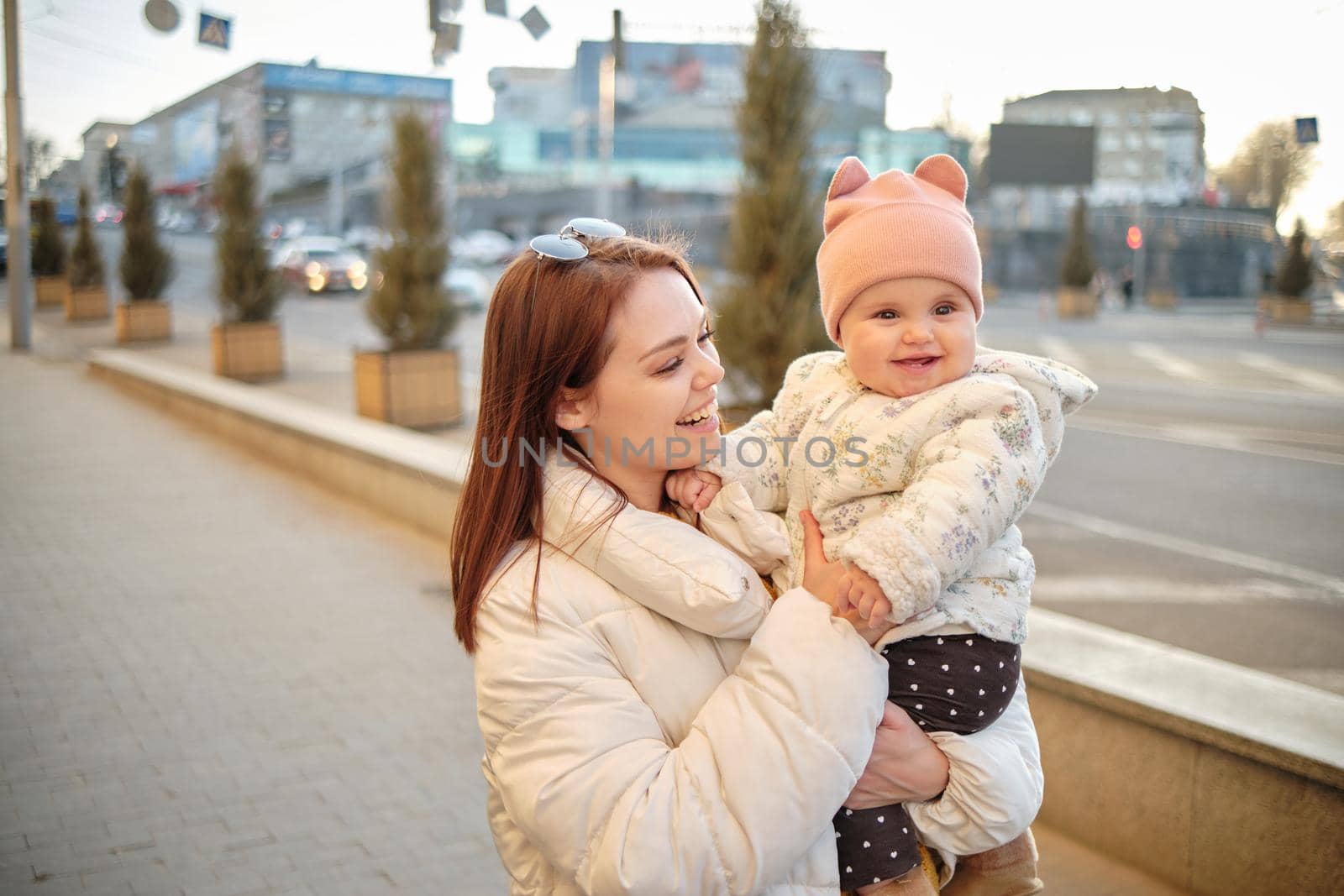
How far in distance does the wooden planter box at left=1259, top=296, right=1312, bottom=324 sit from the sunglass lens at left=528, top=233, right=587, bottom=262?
2976cm

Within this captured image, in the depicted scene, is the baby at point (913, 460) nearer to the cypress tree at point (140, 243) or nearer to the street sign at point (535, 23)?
the street sign at point (535, 23)

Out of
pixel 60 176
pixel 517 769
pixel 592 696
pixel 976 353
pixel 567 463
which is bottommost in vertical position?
pixel 517 769

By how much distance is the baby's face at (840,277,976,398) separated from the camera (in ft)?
6.18

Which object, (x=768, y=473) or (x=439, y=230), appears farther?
(x=439, y=230)

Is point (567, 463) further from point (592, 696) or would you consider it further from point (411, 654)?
point (411, 654)

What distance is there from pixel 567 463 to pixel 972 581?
2.20 feet

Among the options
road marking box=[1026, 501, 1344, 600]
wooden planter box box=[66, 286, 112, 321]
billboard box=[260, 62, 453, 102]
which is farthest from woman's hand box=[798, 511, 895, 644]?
wooden planter box box=[66, 286, 112, 321]

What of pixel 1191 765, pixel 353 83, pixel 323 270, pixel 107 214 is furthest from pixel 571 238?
pixel 323 270

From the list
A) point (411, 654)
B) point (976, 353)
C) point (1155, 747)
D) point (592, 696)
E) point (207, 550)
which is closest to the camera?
point (592, 696)

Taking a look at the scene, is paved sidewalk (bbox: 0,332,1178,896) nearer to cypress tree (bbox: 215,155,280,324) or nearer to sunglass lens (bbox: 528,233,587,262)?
sunglass lens (bbox: 528,233,587,262)

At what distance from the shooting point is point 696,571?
1.67m


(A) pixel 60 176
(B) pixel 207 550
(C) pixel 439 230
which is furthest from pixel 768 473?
(A) pixel 60 176

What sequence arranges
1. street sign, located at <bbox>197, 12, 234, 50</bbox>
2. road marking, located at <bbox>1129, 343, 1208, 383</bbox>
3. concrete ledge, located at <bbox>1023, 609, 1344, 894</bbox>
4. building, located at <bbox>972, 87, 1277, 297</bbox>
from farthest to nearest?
1. building, located at <bbox>972, 87, 1277, 297</bbox>
2. road marking, located at <bbox>1129, 343, 1208, 383</bbox>
3. street sign, located at <bbox>197, 12, 234, 50</bbox>
4. concrete ledge, located at <bbox>1023, 609, 1344, 894</bbox>

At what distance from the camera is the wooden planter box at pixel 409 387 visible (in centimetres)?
1290
